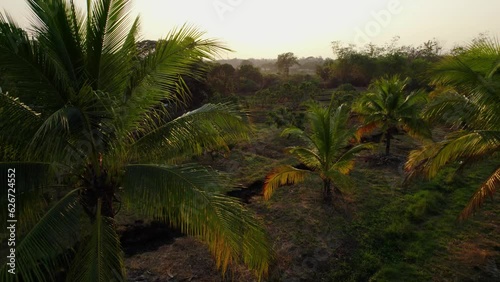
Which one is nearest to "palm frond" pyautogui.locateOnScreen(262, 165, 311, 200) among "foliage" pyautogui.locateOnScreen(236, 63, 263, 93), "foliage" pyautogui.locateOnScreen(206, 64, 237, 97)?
"foliage" pyautogui.locateOnScreen(206, 64, 237, 97)

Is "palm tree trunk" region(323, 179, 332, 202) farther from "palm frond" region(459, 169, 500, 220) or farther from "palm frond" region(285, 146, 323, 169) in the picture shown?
"palm frond" region(459, 169, 500, 220)

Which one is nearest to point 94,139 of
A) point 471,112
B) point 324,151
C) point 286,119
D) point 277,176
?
point 277,176

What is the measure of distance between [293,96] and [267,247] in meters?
23.2

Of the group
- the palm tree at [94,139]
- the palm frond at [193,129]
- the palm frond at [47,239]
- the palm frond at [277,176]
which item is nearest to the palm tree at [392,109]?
the palm frond at [277,176]

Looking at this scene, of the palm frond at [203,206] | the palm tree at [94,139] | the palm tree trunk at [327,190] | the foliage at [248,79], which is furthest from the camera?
the foliage at [248,79]

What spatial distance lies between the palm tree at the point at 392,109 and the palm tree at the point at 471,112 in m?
5.12

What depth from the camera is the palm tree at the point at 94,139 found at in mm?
3912

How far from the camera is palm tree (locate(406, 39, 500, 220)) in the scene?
19.9 ft

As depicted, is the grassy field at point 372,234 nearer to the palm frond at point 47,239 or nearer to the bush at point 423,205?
the bush at point 423,205

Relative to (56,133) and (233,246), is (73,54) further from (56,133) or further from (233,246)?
(233,246)

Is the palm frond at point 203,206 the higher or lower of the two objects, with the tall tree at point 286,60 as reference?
lower

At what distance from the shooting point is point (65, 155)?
4219 mm

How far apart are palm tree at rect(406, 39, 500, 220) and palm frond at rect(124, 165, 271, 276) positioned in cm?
404

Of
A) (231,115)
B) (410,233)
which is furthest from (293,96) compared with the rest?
(231,115)
